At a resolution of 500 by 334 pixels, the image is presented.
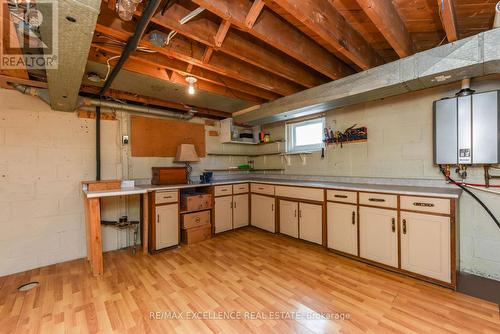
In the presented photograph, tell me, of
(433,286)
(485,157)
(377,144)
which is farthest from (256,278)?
(485,157)

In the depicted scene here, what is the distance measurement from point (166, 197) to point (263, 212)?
1664mm

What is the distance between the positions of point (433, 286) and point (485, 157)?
1340 millimetres

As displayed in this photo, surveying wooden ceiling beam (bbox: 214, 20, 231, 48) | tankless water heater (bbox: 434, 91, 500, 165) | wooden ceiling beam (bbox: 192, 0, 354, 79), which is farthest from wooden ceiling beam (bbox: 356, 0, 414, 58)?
wooden ceiling beam (bbox: 214, 20, 231, 48)

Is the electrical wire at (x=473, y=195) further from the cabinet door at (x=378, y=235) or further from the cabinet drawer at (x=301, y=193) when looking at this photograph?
the cabinet drawer at (x=301, y=193)

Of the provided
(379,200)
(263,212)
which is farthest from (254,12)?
(263,212)

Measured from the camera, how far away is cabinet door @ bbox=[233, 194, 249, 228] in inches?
152

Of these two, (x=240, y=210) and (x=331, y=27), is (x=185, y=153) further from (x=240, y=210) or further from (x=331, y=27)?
(x=331, y=27)

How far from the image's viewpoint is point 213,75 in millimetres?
2621

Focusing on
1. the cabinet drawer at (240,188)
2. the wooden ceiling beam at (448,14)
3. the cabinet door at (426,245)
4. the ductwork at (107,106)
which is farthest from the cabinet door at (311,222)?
the ductwork at (107,106)

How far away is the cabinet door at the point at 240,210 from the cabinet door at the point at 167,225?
107cm

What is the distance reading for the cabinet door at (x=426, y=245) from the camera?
2.02m

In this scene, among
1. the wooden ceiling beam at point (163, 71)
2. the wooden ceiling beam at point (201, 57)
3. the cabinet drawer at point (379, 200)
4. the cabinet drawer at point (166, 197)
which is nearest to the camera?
the wooden ceiling beam at point (201, 57)

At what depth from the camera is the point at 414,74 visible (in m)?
1.92

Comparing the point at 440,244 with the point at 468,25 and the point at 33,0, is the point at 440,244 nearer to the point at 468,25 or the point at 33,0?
the point at 468,25
